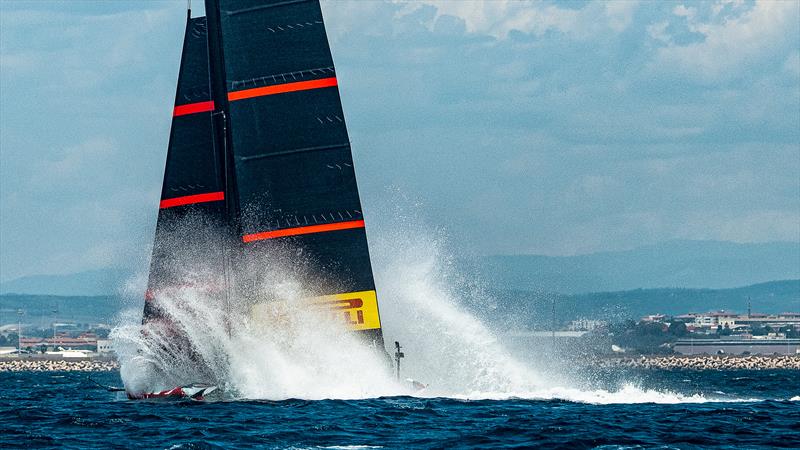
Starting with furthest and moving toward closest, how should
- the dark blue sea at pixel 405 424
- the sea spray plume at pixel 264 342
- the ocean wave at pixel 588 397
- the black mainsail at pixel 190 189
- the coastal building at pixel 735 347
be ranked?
the coastal building at pixel 735 347 < the black mainsail at pixel 190 189 < the ocean wave at pixel 588 397 < the sea spray plume at pixel 264 342 < the dark blue sea at pixel 405 424

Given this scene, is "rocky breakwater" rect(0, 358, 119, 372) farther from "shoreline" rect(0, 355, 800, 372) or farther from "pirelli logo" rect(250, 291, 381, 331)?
"pirelli logo" rect(250, 291, 381, 331)

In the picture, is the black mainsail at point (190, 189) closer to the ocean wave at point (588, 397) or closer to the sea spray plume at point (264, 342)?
the sea spray plume at point (264, 342)

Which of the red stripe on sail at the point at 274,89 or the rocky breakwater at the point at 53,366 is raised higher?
the rocky breakwater at the point at 53,366

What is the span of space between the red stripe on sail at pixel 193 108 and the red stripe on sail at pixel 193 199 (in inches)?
88.1

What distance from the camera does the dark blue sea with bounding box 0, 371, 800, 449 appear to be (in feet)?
88.1

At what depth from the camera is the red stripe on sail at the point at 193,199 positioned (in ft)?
120

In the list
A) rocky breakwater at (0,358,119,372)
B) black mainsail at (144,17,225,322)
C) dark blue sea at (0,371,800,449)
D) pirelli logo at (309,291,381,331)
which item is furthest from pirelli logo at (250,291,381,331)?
rocky breakwater at (0,358,119,372)

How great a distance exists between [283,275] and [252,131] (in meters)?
3.60

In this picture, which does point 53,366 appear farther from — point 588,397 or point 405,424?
point 405,424

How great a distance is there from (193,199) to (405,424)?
33.7 feet

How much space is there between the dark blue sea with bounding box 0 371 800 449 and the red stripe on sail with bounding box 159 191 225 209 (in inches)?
201

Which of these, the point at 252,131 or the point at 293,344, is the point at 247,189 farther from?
the point at 293,344

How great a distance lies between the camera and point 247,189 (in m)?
35.2

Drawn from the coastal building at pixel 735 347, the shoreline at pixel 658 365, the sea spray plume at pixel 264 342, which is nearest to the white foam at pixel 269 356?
the sea spray plume at pixel 264 342
